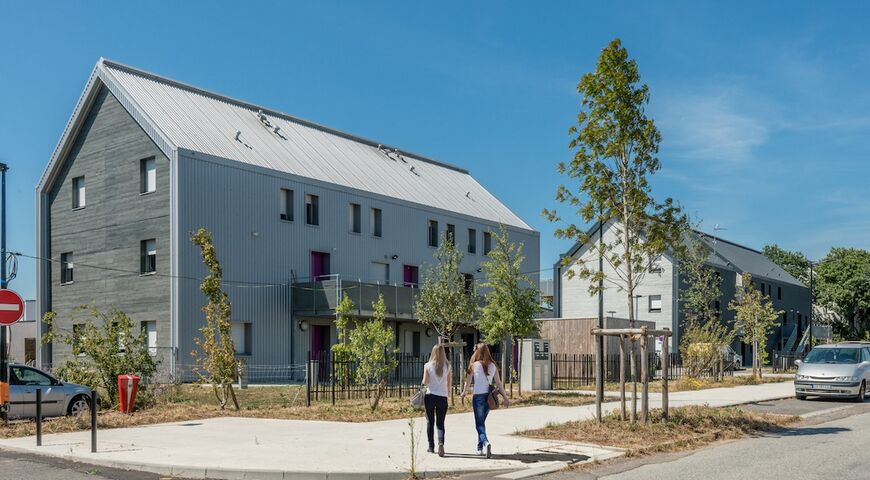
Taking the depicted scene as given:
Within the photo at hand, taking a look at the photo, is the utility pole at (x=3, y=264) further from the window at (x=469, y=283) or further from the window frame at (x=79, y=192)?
the window frame at (x=79, y=192)

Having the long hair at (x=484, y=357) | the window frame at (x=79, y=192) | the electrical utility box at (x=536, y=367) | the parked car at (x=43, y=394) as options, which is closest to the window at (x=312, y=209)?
the window frame at (x=79, y=192)

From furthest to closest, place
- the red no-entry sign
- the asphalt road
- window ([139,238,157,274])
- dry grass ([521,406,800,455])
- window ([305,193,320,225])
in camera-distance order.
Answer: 1. window ([305,193,320,225])
2. window ([139,238,157,274])
3. the red no-entry sign
4. dry grass ([521,406,800,455])
5. the asphalt road

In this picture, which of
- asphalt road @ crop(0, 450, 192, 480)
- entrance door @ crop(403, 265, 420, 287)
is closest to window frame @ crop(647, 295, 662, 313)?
entrance door @ crop(403, 265, 420, 287)

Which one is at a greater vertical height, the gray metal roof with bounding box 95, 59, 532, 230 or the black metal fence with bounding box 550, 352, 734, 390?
the gray metal roof with bounding box 95, 59, 532, 230

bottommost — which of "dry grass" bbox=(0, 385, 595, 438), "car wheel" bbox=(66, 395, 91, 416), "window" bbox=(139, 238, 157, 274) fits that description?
"dry grass" bbox=(0, 385, 595, 438)

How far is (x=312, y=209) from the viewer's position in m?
40.0

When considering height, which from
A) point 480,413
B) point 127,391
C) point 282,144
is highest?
point 282,144

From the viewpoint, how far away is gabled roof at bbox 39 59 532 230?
1431 inches

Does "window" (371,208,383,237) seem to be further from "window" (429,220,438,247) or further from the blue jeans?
the blue jeans

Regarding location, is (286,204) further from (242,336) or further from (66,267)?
(66,267)

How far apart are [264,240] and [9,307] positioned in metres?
21.3

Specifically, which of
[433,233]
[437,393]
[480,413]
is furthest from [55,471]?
[433,233]

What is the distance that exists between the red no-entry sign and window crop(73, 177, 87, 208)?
24.3 metres

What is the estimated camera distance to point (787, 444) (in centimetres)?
1408
